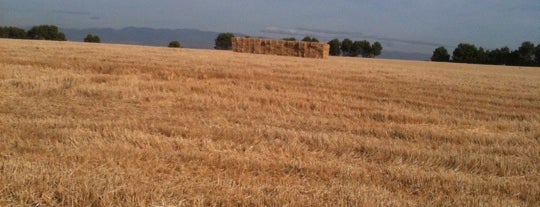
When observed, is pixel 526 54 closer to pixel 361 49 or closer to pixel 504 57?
pixel 504 57

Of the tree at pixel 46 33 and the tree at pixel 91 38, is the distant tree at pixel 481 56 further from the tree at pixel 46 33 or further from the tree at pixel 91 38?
the tree at pixel 46 33

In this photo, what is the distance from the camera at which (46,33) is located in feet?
281

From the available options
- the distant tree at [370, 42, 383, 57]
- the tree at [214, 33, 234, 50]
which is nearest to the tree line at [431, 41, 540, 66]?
the distant tree at [370, 42, 383, 57]

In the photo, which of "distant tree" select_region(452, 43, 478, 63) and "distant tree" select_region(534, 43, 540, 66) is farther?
"distant tree" select_region(452, 43, 478, 63)

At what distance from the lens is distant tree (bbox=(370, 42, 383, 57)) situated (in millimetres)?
94438

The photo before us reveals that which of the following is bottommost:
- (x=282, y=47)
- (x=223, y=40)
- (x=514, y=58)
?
(x=514, y=58)

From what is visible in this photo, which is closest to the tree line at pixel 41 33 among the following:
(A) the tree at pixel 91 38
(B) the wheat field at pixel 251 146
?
(A) the tree at pixel 91 38

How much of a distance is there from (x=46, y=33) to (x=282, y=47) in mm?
56463

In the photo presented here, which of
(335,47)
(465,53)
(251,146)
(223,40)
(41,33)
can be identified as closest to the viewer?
(251,146)

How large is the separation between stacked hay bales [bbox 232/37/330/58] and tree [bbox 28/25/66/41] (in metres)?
50.9

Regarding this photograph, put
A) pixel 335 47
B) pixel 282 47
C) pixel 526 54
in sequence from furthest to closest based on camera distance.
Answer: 1. pixel 335 47
2. pixel 526 54
3. pixel 282 47

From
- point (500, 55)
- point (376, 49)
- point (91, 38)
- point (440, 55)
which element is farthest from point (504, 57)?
point (91, 38)

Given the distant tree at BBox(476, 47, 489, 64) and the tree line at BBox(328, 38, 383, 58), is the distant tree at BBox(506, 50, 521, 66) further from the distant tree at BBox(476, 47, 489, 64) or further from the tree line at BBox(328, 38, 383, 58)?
the tree line at BBox(328, 38, 383, 58)

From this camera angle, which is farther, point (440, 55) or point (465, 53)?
point (440, 55)
